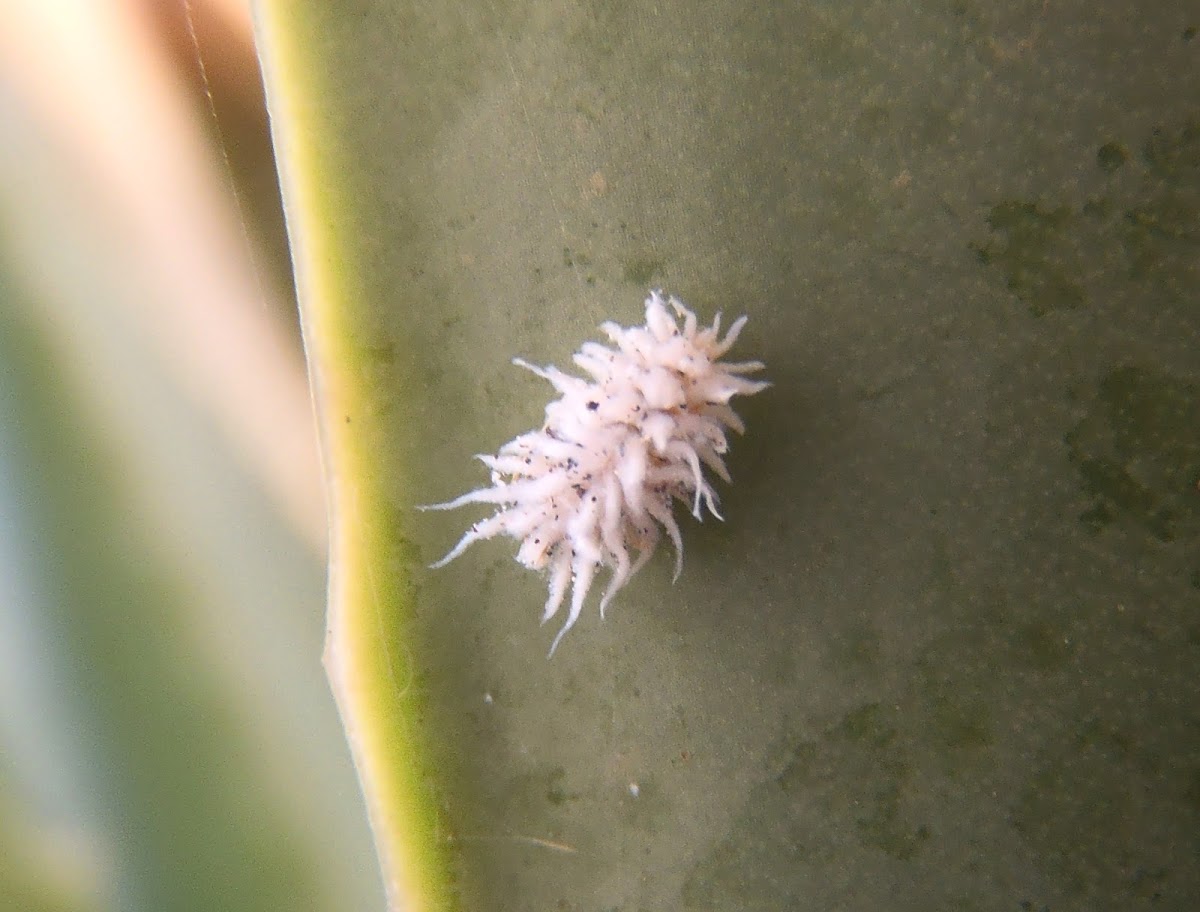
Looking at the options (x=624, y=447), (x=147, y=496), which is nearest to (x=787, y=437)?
(x=624, y=447)

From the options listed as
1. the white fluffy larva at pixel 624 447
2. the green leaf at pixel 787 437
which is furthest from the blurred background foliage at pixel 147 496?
the white fluffy larva at pixel 624 447

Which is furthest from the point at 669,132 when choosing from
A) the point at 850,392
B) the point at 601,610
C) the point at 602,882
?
the point at 602,882

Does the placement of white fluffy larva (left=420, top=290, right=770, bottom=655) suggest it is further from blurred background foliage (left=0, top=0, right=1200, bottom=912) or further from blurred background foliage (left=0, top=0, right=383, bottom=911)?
blurred background foliage (left=0, top=0, right=383, bottom=911)

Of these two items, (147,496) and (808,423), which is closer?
(808,423)

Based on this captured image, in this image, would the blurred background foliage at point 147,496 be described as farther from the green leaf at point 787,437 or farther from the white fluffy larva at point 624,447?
the white fluffy larva at point 624,447

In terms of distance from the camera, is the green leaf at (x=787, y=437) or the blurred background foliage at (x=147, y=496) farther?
the blurred background foliage at (x=147, y=496)

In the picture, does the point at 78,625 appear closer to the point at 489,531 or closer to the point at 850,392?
the point at 489,531

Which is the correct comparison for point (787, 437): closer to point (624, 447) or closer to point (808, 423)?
point (808, 423)

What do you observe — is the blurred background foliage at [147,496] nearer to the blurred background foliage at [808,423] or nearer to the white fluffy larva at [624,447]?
the blurred background foliage at [808,423]
